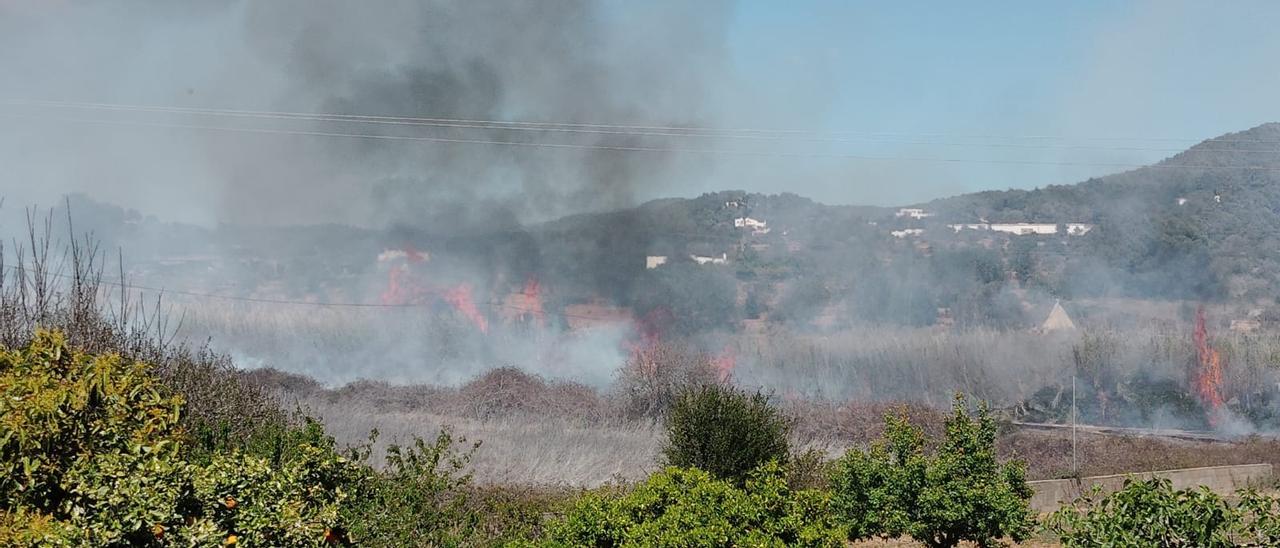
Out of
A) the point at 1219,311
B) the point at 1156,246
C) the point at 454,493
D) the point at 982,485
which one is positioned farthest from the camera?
the point at 1156,246

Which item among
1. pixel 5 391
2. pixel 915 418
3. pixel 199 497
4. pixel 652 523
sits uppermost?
pixel 5 391

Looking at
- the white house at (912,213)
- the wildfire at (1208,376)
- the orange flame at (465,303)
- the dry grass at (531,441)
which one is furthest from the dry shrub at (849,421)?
the white house at (912,213)

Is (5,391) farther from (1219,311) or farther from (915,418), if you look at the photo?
(1219,311)

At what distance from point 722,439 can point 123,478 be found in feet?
37.9

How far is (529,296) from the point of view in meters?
52.4

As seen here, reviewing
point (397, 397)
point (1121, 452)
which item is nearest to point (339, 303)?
point (397, 397)

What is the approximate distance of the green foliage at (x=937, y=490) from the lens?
13.4 meters

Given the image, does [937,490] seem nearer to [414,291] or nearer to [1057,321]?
[414,291]

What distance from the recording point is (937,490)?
1350 cm

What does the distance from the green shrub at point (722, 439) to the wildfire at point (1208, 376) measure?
2980 cm

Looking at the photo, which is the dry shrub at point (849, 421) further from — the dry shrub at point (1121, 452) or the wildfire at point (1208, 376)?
the wildfire at point (1208, 376)

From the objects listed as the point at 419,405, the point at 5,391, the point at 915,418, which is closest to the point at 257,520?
the point at 5,391

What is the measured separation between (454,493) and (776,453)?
5059 millimetres

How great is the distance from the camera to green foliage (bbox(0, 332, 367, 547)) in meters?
6.96
